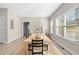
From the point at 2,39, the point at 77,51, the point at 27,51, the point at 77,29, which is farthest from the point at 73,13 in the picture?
the point at 2,39

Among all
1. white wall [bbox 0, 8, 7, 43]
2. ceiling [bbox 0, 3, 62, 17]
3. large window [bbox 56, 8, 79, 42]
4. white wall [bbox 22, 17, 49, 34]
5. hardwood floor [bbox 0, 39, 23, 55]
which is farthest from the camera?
white wall [bbox 22, 17, 49, 34]

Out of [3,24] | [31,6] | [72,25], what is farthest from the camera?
[3,24]

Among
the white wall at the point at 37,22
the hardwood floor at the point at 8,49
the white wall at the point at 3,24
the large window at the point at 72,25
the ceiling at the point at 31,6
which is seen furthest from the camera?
the white wall at the point at 37,22

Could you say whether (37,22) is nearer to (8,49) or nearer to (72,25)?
(8,49)

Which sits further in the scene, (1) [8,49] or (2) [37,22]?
(2) [37,22]

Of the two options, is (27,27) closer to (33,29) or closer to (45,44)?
(33,29)

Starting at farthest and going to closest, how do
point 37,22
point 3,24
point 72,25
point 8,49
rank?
point 37,22 → point 3,24 → point 8,49 → point 72,25

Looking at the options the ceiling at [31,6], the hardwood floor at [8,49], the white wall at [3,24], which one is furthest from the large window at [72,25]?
the white wall at [3,24]

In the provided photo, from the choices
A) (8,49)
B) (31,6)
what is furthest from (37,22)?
(8,49)

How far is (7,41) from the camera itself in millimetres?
8242

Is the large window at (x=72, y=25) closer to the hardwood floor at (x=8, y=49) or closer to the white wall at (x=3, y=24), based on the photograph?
the hardwood floor at (x=8, y=49)

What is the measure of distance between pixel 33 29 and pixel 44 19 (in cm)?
168

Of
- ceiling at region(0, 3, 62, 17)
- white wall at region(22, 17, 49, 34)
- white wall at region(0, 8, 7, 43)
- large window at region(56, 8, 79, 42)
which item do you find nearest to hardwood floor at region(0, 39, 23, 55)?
white wall at region(0, 8, 7, 43)

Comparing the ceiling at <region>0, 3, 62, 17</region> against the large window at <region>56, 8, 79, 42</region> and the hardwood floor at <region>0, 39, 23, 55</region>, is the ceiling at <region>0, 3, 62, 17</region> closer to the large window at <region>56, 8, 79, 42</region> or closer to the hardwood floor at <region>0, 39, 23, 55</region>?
the large window at <region>56, 8, 79, 42</region>
